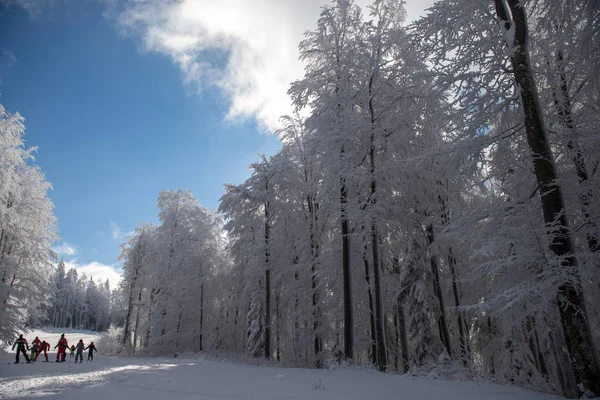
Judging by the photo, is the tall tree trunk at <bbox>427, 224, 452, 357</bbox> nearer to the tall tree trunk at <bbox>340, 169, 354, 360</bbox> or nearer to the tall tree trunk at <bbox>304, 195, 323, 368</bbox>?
the tall tree trunk at <bbox>340, 169, 354, 360</bbox>


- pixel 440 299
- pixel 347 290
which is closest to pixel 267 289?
pixel 347 290

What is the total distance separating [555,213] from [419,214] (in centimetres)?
702

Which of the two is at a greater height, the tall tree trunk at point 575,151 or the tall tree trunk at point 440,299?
the tall tree trunk at point 575,151

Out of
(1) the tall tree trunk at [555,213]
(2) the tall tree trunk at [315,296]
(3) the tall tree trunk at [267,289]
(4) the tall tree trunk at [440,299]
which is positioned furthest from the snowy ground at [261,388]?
(3) the tall tree trunk at [267,289]

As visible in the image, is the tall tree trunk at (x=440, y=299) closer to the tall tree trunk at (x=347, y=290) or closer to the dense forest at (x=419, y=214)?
the dense forest at (x=419, y=214)

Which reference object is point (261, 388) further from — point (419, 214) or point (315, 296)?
point (315, 296)

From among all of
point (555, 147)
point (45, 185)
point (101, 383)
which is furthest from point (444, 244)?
→ point (45, 185)

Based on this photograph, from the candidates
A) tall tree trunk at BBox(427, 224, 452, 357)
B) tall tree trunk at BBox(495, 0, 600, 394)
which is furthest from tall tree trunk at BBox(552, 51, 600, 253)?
tall tree trunk at BBox(427, 224, 452, 357)

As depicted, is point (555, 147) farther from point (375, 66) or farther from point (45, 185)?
point (45, 185)

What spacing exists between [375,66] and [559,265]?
335 inches

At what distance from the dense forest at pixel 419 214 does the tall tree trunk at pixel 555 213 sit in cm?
3

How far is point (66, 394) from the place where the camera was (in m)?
6.82

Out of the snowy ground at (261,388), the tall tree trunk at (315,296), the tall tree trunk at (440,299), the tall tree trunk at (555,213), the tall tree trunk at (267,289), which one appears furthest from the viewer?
the tall tree trunk at (267,289)

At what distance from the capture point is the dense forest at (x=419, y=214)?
5598mm
